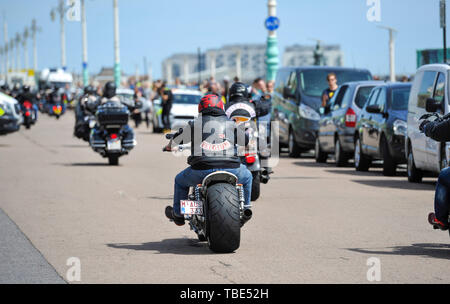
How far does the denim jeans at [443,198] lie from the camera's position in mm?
9781

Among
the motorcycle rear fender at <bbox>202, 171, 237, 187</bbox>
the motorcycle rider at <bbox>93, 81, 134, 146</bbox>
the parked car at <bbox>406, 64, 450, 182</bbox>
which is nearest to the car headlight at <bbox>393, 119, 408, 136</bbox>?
the parked car at <bbox>406, 64, 450, 182</bbox>

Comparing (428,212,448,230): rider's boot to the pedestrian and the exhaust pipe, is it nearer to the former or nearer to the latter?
the exhaust pipe

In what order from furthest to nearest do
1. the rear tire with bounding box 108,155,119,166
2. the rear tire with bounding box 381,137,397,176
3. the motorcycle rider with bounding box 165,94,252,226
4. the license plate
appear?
1. the rear tire with bounding box 108,155,119,166
2. the rear tire with bounding box 381,137,397,176
3. the motorcycle rider with bounding box 165,94,252,226
4. the license plate

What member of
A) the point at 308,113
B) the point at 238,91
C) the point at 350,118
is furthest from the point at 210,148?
the point at 308,113

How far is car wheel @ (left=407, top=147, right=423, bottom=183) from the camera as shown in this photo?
57.8ft

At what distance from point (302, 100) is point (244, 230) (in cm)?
1397

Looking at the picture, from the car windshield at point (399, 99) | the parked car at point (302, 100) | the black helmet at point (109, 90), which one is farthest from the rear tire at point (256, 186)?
the parked car at point (302, 100)

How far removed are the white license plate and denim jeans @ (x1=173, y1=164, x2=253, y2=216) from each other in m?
11.4

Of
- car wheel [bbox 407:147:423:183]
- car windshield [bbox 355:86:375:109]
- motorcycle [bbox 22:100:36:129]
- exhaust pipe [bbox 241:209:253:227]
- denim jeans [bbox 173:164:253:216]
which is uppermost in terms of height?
car windshield [bbox 355:86:375:109]

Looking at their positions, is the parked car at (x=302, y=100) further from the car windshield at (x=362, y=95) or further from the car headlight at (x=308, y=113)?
the car windshield at (x=362, y=95)

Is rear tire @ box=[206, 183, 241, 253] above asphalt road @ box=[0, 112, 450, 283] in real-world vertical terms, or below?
above

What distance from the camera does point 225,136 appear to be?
10320 mm
